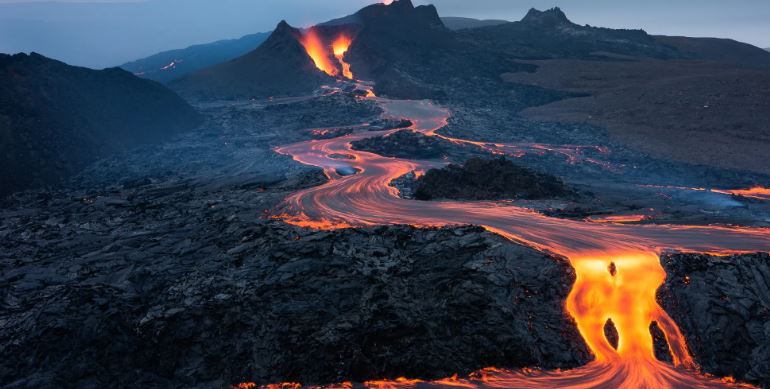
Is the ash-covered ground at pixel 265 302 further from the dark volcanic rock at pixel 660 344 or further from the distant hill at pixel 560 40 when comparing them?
the distant hill at pixel 560 40

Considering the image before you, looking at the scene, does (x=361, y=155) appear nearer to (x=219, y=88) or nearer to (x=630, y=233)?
(x=630, y=233)

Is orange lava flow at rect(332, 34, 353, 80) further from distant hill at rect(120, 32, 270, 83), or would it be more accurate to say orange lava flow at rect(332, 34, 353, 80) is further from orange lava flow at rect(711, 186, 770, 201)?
orange lava flow at rect(711, 186, 770, 201)

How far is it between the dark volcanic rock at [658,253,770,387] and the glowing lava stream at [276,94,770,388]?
46cm

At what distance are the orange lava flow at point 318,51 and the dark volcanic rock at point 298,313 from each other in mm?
88642

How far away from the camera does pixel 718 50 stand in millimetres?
143375

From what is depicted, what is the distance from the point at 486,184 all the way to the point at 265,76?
79.1 m

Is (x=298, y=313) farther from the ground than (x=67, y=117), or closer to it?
closer to it

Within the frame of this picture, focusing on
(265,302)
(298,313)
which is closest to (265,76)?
(265,302)

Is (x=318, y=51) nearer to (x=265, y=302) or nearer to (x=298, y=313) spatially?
(x=265, y=302)

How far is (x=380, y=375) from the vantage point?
1647cm

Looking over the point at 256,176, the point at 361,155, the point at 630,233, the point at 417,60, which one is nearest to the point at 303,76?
the point at 417,60

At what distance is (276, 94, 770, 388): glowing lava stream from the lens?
16109mm

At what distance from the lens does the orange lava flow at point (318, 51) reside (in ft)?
350

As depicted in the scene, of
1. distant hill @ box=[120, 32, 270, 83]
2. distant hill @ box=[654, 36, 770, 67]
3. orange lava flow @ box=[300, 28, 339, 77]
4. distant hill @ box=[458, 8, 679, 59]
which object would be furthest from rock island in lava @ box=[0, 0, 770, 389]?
distant hill @ box=[654, 36, 770, 67]
